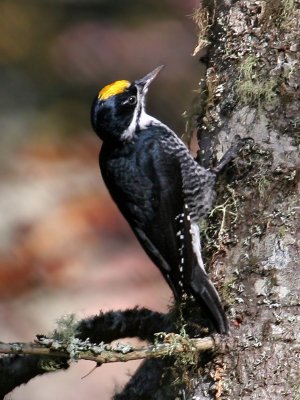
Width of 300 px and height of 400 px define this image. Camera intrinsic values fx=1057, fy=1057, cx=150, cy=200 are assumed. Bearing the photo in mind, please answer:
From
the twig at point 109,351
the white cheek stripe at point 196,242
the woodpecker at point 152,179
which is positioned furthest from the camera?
the woodpecker at point 152,179

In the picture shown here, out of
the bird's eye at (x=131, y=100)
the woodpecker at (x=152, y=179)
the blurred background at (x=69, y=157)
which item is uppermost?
the blurred background at (x=69, y=157)

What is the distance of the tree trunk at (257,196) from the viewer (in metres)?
2.86

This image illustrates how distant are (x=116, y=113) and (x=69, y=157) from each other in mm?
2206

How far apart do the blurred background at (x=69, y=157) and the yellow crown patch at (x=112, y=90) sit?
1619mm

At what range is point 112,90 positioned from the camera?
3713mm

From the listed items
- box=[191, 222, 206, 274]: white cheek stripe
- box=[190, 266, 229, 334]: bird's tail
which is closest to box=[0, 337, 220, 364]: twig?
box=[190, 266, 229, 334]: bird's tail

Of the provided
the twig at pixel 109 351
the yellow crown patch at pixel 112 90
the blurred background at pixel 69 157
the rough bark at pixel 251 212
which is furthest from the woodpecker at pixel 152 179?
the blurred background at pixel 69 157

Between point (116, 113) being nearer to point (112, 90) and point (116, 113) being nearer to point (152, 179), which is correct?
point (112, 90)

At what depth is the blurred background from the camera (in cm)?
548

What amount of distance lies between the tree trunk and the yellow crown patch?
413mm

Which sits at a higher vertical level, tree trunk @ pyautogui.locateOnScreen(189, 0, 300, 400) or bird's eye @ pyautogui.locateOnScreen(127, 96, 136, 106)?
bird's eye @ pyautogui.locateOnScreen(127, 96, 136, 106)

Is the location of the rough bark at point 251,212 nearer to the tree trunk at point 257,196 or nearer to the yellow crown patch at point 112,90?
the tree trunk at point 257,196

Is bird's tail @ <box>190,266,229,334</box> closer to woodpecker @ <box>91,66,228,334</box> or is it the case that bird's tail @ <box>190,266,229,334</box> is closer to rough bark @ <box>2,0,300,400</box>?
rough bark @ <box>2,0,300,400</box>

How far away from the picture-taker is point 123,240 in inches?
219
